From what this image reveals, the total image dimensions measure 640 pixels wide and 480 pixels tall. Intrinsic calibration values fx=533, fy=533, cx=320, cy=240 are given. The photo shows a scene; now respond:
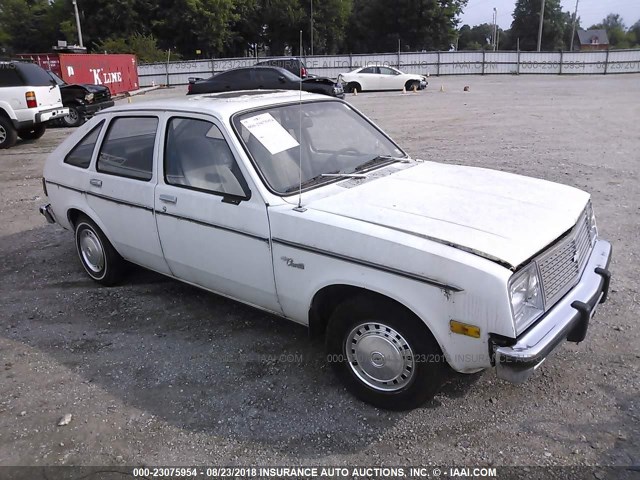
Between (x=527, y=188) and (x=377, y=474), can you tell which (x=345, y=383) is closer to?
(x=377, y=474)

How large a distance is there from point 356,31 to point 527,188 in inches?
2615

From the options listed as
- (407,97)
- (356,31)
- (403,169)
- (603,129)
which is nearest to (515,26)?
(356,31)

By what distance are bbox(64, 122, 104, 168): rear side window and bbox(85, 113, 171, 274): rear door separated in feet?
0.44

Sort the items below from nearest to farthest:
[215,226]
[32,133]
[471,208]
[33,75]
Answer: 1. [471,208]
2. [215,226]
3. [33,75]
4. [32,133]

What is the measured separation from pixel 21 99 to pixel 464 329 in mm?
12569

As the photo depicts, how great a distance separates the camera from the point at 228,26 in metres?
53.3

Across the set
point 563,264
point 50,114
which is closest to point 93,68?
point 50,114

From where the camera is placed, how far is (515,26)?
85.2 m

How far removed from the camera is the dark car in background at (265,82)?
1900 centimetres

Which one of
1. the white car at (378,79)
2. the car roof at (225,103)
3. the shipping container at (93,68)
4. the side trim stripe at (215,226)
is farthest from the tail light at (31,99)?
the white car at (378,79)

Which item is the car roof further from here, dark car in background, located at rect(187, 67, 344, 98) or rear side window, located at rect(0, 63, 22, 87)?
dark car in background, located at rect(187, 67, 344, 98)

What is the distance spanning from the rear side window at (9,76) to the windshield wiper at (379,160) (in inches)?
437

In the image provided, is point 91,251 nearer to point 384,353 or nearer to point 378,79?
point 384,353

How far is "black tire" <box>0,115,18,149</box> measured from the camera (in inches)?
476
